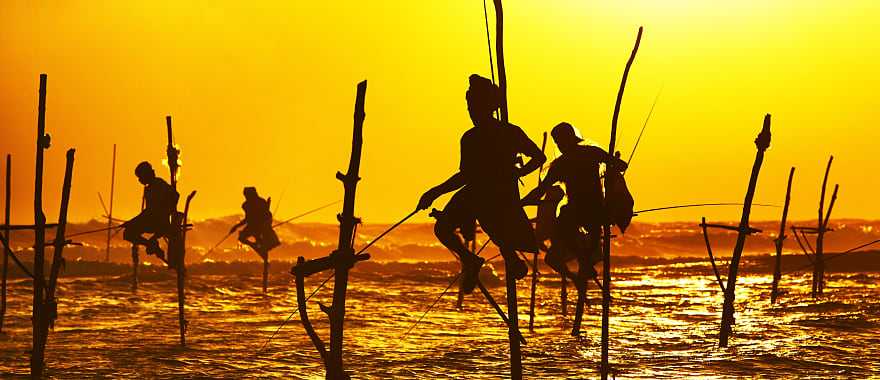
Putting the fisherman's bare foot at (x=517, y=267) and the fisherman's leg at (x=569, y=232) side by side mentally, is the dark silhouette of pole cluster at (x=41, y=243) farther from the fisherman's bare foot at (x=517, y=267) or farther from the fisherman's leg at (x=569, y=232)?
the fisherman's bare foot at (x=517, y=267)

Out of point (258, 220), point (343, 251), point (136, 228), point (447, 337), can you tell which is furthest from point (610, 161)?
point (258, 220)

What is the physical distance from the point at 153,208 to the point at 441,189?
400 inches

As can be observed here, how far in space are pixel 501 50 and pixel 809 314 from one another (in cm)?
1479

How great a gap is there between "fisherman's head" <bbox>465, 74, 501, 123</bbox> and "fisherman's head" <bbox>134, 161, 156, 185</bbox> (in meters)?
10.8

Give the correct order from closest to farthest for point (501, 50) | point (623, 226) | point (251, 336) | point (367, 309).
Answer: point (501, 50), point (623, 226), point (251, 336), point (367, 309)

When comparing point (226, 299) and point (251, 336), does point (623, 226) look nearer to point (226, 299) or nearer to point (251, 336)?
point (251, 336)

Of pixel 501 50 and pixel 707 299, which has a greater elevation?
pixel 501 50

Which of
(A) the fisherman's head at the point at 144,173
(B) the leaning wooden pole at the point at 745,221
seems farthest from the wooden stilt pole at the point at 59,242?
(B) the leaning wooden pole at the point at 745,221

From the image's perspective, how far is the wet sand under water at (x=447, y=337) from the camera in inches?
607

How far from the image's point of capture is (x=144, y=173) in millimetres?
19266

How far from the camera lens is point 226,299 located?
3006cm

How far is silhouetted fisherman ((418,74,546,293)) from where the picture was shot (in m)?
9.31

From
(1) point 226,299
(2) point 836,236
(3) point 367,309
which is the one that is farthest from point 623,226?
(2) point 836,236

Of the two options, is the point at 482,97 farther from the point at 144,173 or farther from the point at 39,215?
the point at 144,173
